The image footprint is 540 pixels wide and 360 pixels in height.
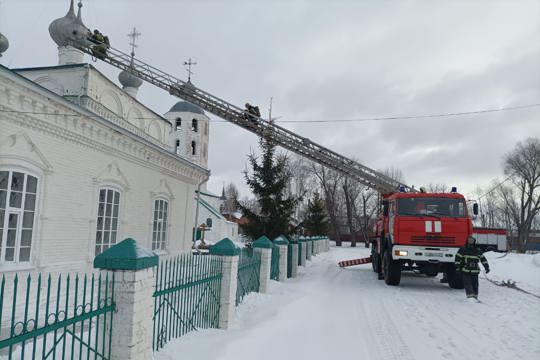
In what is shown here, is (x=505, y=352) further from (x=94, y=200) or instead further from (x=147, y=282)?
(x=94, y=200)

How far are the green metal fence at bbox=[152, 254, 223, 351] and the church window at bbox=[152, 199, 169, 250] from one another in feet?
26.5

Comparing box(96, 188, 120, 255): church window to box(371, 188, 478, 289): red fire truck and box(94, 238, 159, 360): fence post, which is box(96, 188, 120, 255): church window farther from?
box(371, 188, 478, 289): red fire truck

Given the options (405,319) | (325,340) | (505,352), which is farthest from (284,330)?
(505,352)

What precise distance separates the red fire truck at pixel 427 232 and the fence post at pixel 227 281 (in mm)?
6106

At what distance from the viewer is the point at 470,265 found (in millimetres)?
10414

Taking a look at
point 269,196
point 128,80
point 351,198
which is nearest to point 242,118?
point 269,196

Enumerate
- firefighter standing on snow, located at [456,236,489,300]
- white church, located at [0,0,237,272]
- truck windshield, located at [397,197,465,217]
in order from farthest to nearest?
truck windshield, located at [397,197,465,217], firefighter standing on snow, located at [456,236,489,300], white church, located at [0,0,237,272]

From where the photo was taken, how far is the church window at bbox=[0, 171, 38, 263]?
819 centimetres

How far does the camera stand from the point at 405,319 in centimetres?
803

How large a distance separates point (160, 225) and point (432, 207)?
9448 mm

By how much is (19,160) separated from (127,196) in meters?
4.24

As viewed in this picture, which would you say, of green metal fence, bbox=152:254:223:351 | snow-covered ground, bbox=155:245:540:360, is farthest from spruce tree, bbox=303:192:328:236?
green metal fence, bbox=152:254:223:351

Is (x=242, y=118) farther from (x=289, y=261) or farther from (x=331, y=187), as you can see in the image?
(x=331, y=187)

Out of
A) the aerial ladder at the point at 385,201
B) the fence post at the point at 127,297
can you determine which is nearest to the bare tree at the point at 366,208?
the aerial ladder at the point at 385,201
